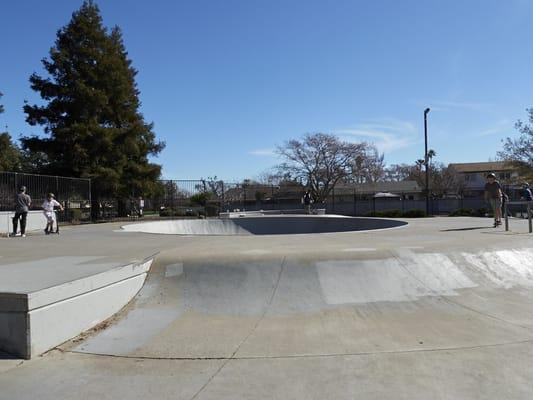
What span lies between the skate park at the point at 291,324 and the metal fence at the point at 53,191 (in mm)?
10899

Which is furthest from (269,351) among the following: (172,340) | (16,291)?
(16,291)

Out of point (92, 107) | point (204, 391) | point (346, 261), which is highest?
point (92, 107)

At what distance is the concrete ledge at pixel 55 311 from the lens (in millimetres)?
4962

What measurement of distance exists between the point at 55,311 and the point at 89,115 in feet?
101

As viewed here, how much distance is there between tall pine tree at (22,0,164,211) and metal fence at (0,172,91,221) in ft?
15.8

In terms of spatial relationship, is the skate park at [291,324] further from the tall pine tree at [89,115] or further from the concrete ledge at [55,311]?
the tall pine tree at [89,115]

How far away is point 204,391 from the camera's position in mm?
4262

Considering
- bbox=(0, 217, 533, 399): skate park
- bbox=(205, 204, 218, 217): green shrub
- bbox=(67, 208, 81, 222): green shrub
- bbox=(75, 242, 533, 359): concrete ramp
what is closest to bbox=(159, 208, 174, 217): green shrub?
bbox=(205, 204, 218, 217): green shrub

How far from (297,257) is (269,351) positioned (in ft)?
9.65

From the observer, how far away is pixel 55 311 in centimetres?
535

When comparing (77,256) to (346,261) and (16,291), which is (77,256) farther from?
(346,261)

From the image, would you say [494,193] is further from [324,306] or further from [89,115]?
[89,115]

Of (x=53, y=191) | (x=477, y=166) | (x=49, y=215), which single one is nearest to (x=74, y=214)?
(x=53, y=191)

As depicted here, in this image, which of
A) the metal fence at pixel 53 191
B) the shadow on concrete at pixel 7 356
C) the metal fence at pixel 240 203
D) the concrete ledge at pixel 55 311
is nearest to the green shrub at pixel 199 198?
the metal fence at pixel 240 203
